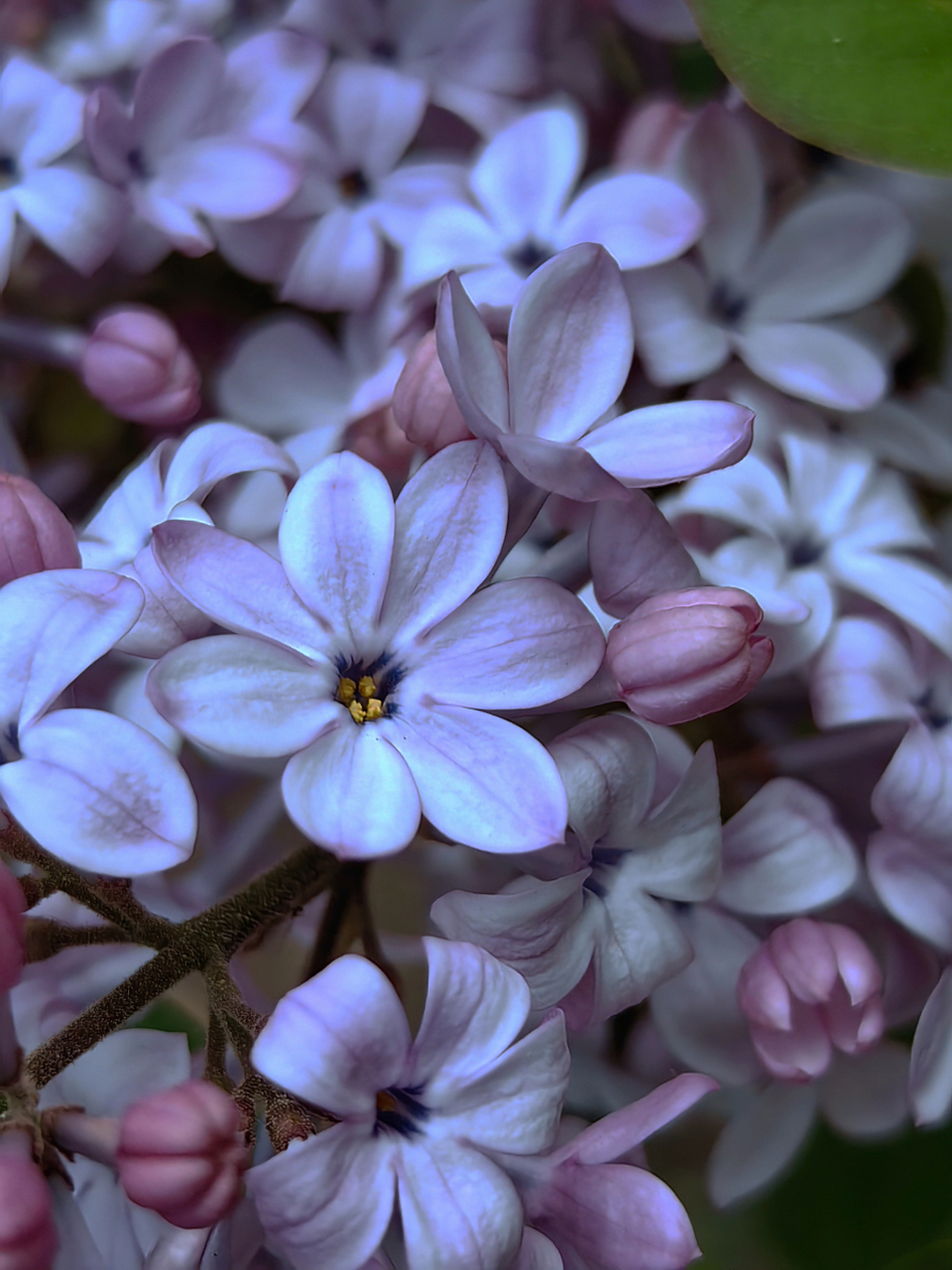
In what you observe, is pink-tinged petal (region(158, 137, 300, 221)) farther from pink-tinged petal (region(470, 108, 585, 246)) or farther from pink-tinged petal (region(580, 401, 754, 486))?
pink-tinged petal (region(580, 401, 754, 486))

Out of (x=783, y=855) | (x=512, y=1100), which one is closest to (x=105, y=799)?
(x=512, y=1100)

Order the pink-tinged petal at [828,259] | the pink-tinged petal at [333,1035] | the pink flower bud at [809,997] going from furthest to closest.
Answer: the pink-tinged petal at [828,259] < the pink flower bud at [809,997] < the pink-tinged petal at [333,1035]

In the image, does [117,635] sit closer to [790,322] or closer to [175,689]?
[175,689]

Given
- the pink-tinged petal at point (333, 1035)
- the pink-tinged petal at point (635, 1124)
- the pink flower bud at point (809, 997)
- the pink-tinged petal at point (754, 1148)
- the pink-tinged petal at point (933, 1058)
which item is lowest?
the pink-tinged petal at point (754, 1148)

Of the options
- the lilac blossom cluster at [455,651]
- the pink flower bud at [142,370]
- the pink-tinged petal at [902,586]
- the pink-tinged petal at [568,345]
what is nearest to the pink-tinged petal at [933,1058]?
the lilac blossom cluster at [455,651]

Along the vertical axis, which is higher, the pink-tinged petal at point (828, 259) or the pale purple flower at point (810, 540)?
the pink-tinged petal at point (828, 259)

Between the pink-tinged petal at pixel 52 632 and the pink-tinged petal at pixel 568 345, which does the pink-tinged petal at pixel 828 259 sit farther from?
A: the pink-tinged petal at pixel 52 632

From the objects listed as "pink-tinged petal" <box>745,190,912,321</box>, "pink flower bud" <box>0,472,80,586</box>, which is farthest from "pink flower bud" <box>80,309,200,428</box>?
"pink-tinged petal" <box>745,190,912,321</box>

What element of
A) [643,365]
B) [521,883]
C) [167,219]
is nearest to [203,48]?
[167,219]
